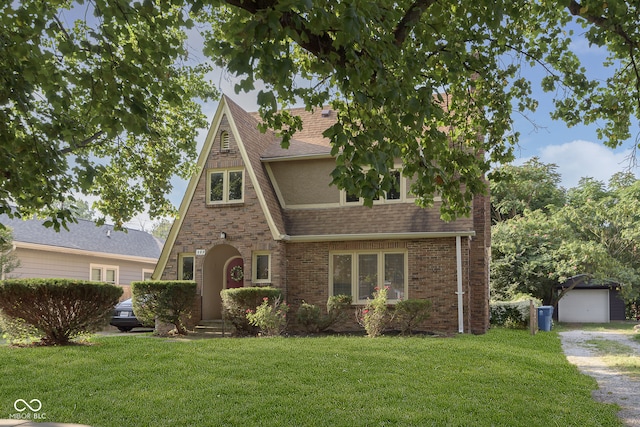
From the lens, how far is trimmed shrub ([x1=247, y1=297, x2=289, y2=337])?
14.0 meters

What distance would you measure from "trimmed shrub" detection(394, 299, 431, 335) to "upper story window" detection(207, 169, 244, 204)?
6183 millimetres

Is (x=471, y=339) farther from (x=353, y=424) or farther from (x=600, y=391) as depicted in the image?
(x=353, y=424)

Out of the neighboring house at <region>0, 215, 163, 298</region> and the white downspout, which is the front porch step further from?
the neighboring house at <region>0, 215, 163, 298</region>

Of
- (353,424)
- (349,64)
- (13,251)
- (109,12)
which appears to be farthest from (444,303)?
(13,251)

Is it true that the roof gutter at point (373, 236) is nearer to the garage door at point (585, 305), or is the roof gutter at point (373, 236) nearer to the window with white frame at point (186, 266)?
the window with white frame at point (186, 266)

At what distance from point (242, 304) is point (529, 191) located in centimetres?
2524

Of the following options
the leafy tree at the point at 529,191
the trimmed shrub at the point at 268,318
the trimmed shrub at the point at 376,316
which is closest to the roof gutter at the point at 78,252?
the trimmed shrub at the point at 268,318

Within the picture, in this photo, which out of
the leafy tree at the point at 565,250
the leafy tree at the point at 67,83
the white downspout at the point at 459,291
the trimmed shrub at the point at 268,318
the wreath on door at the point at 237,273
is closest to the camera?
the leafy tree at the point at 67,83

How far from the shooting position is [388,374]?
8.41 m

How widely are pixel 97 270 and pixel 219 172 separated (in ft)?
40.0

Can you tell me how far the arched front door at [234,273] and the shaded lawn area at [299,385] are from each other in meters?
6.72

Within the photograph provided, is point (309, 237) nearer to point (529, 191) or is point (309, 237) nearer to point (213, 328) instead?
point (213, 328)

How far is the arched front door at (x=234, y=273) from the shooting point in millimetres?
18219

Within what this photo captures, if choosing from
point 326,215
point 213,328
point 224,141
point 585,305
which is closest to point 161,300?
point 213,328
